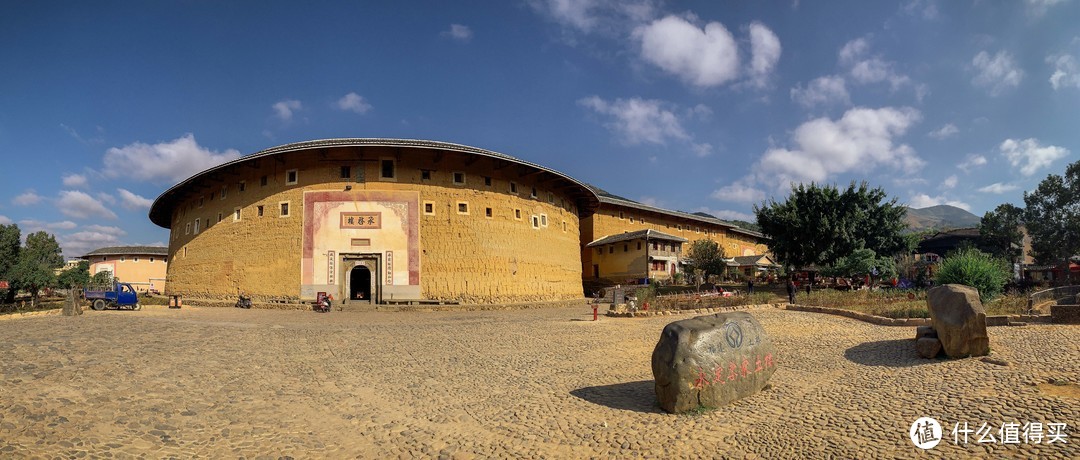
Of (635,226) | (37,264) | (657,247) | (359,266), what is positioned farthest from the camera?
(635,226)

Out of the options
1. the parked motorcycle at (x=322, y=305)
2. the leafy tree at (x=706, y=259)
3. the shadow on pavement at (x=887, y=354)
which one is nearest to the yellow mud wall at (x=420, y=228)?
the parked motorcycle at (x=322, y=305)

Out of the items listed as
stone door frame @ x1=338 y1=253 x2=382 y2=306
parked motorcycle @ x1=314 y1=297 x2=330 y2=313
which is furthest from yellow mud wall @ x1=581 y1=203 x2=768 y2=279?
parked motorcycle @ x1=314 y1=297 x2=330 y2=313

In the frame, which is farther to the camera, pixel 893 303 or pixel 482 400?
pixel 893 303

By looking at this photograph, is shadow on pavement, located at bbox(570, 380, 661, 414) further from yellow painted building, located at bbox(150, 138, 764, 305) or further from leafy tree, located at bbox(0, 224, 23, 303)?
leafy tree, located at bbox(0, 224, 23, 303)

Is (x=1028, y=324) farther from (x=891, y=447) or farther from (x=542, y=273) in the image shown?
(x=542, y=273)

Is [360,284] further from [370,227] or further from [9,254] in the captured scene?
[9,254]

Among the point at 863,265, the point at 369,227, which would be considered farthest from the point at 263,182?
the point at 863,265

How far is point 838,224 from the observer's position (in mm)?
31156

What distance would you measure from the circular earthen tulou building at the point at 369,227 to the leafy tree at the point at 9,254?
A: 11715 millimetres

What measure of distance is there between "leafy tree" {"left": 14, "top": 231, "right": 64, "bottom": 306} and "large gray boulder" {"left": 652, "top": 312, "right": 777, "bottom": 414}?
41054mm

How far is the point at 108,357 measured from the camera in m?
9.98

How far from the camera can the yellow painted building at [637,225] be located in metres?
47.3

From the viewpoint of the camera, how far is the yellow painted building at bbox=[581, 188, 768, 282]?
47.3m

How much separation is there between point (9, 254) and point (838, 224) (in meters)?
58.8
